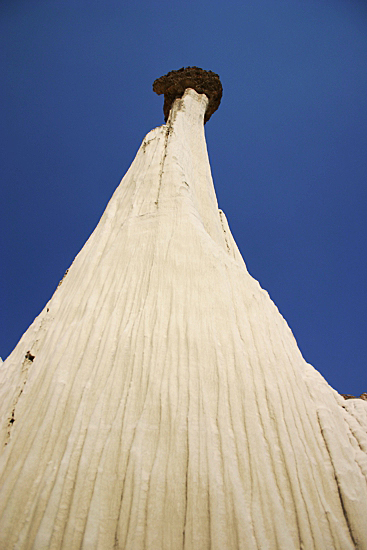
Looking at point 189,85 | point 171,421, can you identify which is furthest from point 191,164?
point 171,421

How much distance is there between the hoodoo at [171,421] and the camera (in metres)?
2.34

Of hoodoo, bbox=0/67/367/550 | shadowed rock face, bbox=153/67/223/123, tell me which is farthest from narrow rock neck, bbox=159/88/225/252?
hoodoo, bbox=0/67/367/550

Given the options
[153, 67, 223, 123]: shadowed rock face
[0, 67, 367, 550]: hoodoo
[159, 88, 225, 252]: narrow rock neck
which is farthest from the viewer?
[153, 67, 223, 123]: shadowed rock face

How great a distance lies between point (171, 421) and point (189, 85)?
11.5 metres

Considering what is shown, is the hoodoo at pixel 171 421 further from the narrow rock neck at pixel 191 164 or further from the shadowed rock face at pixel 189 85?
the shadowed rock face at pixel 189 85

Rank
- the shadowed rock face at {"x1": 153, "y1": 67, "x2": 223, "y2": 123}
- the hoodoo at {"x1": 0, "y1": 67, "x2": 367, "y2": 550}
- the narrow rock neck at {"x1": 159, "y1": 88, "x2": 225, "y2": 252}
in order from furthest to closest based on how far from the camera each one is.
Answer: the shadowed rock face at {"x1": 153, "y1": 67, "x2": 223, "y2": 123} < the narrow rock neck at {"x1": 159, "y1": 88, "x2": 225, "y2": 252} < the hoodoo at {"x1": 0, "y1": 67, "x2": 367, "y2": 550}

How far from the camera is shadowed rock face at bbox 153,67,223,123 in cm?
1096

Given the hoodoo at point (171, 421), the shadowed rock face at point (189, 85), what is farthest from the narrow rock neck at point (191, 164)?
the hoodoo at point (171, 421)

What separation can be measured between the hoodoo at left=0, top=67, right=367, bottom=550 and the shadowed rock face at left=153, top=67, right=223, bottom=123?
8.68 meters

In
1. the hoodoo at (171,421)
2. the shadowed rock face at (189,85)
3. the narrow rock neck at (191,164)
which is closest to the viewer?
the hoodoo at (171,421)

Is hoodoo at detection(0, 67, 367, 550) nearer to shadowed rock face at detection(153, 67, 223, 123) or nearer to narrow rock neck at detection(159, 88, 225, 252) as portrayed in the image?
narrow rock neck at detection(159, 88, 225, 252)

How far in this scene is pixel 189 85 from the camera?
10.9m

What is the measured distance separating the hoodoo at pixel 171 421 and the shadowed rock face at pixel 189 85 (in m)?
8.68

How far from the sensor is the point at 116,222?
5.52 metres
